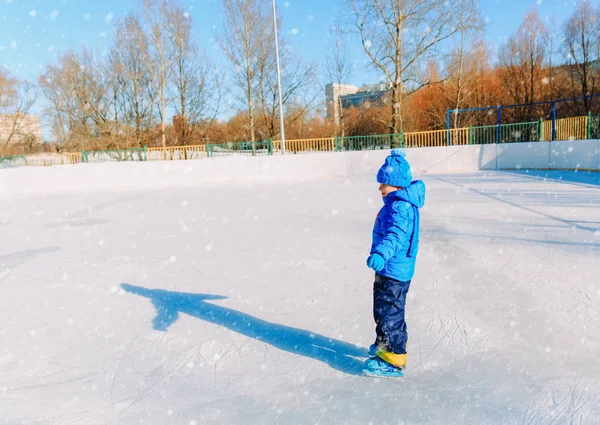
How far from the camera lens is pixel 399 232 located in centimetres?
208

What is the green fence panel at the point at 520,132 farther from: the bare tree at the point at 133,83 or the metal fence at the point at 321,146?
the bare tree at the point at 133,83

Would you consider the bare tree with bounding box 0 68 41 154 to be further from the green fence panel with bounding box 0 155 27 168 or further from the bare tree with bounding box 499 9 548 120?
the bare tree with bounding box 499 9 548 120

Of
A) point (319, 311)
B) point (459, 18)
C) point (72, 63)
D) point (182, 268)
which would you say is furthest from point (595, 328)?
point (72, 63)

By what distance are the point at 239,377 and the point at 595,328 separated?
2.21 metres

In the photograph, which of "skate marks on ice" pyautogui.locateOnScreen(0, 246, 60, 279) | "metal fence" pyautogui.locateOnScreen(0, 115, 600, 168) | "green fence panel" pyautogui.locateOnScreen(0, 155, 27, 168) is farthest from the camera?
"metal fence" pyautogui.locateOnScreen(0, 115, 600, 168)

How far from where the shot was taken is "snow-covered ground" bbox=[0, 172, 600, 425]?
78.7 inches

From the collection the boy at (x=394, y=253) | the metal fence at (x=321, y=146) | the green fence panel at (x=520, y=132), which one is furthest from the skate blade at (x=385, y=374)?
Result: the green fence panel at (x=520, y=132)

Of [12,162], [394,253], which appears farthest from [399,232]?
[12,162]

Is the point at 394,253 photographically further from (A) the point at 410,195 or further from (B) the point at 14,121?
(B) the point at 14,121

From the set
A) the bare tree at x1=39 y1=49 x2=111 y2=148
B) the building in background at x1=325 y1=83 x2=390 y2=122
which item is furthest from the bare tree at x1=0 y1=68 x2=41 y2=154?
the building in background at x1=325 y1=83 x2=390 y2=122

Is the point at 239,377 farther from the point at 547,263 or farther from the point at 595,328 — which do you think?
the point at 547,263

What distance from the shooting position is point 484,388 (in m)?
2.06

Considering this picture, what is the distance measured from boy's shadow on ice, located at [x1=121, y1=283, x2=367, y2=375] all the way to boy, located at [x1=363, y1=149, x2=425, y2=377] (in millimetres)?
209

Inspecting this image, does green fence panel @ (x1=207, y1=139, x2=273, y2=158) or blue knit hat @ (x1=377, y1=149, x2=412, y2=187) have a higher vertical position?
green fence panel @ (x1=207, y1=139, x2=273, y2=158)
